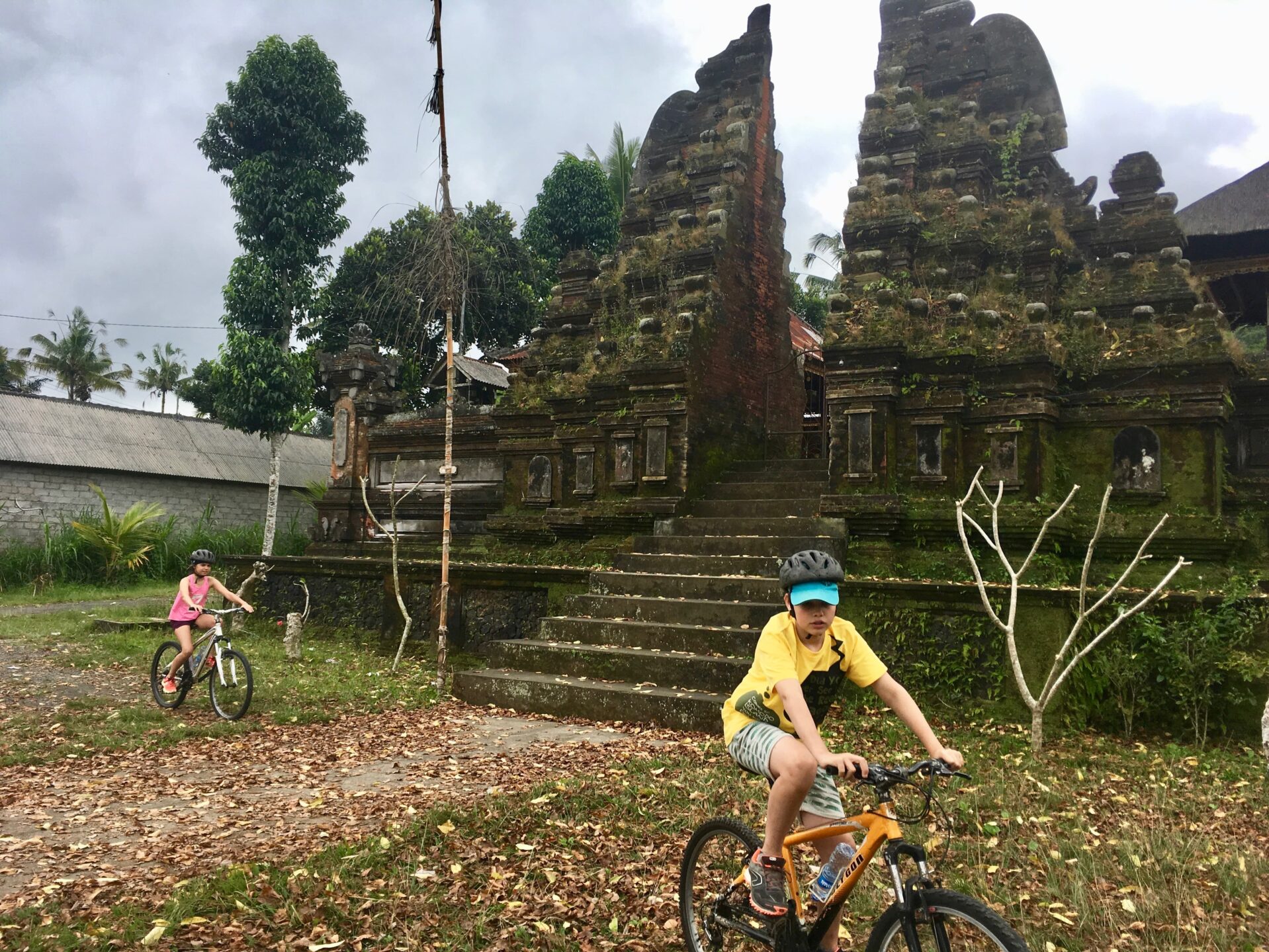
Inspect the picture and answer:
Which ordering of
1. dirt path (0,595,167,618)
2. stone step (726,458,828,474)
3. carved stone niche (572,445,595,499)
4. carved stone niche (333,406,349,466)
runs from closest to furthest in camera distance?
stone step (726,458,828,474)
carved stone niche (572,445,595,499)
carved stone niche (333,406,349,466)
dirt path (0,595,167,618)

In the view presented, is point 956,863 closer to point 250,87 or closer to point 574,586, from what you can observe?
point 574,586

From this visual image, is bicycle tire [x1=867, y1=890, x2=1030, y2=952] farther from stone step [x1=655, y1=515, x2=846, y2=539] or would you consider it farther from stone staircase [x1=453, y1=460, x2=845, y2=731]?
stone step [x1=655, y1=515, x2=846, y2=539]

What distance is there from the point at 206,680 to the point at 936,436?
8.03m

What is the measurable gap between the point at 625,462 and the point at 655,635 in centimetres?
310

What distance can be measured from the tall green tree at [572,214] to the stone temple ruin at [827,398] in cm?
1541

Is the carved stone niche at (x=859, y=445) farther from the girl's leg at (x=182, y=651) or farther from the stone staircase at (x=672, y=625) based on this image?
the girl's leg at (x=182, y=651)

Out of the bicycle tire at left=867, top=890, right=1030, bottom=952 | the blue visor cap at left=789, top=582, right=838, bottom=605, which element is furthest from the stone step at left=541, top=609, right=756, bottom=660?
the bicycle tire at left=867, top=890, right=1030, bottom=952

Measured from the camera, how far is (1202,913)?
12.8 feet

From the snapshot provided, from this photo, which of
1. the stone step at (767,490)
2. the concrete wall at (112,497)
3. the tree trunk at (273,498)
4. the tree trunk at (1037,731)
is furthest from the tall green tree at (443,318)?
the tree trunk at (1037,731)

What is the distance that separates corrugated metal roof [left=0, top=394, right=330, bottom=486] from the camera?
2269 centimetres

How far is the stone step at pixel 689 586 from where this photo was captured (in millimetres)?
8781

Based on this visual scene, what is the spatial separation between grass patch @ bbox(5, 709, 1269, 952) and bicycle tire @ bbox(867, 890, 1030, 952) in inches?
49.3

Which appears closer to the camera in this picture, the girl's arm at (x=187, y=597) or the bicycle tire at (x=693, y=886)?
the bicycle tire at (x=693, y=886)

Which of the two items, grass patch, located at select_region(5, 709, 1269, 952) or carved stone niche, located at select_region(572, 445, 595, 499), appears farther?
carved stone niche, located at select_region(572, 445, 595, 499)
